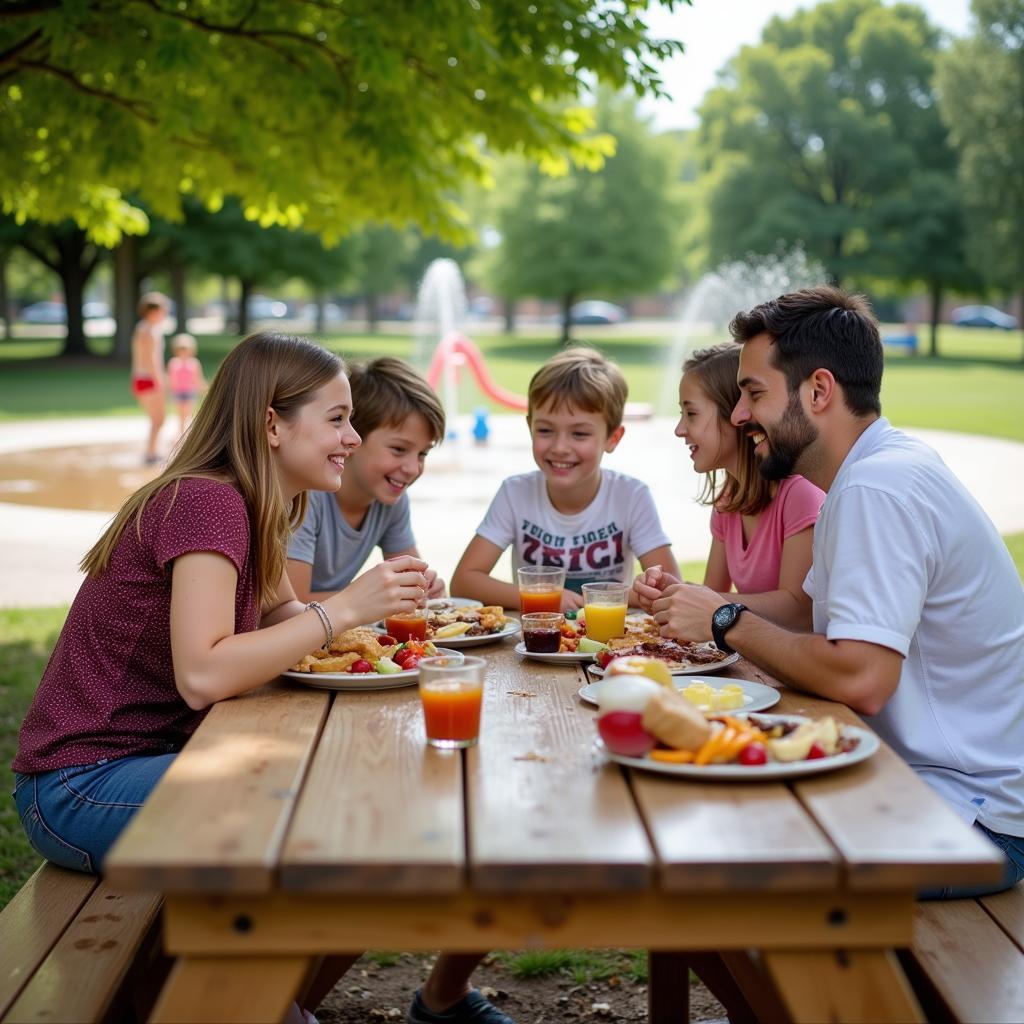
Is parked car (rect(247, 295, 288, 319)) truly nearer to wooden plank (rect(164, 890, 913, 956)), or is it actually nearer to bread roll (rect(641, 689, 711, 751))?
bread roll (rect(641, 689, 711, 751))

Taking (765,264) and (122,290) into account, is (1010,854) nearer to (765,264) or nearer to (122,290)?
(122,290)

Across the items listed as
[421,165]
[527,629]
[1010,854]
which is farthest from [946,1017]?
[421,165]

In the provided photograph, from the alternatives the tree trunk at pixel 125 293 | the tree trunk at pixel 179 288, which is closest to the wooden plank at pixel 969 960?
the tree trunk at pixel 125 293

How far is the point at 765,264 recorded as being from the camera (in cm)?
4456

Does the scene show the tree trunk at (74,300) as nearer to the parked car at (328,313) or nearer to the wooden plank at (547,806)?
the wooden plank at (547,806)

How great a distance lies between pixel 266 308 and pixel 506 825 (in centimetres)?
9444

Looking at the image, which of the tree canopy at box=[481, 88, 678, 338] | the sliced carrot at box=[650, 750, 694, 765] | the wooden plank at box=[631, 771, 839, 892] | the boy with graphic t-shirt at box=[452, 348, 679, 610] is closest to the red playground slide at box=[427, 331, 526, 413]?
the boy with graphic t-shirt at box=[452, 348, 679, 610]

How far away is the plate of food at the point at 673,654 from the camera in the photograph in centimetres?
309

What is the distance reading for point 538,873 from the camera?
1.85 m

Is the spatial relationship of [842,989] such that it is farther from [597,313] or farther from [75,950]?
[597,313]

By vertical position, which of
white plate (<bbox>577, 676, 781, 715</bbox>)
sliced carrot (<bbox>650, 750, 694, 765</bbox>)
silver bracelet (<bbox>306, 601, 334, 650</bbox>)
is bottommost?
white plate (<bbox>577, 676, 781, 715</bbox>)

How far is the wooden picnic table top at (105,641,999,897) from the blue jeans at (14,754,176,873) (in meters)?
0.48

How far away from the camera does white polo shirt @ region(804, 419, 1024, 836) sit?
273cm

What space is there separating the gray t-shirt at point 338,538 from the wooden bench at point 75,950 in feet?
5.72
